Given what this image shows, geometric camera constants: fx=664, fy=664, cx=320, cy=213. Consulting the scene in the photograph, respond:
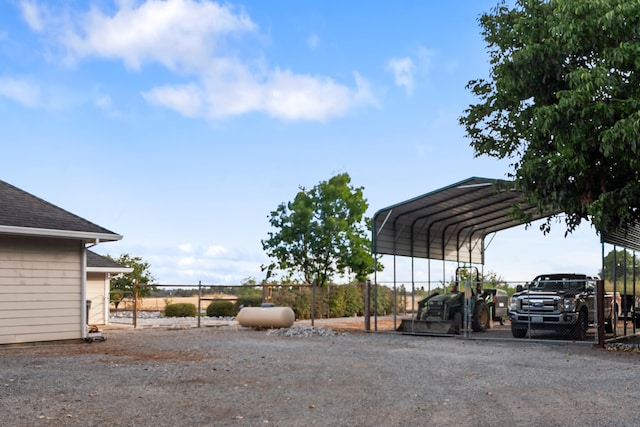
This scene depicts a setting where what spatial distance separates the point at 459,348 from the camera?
1628cm

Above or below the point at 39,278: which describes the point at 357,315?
below

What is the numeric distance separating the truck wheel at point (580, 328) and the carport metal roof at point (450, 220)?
3210 mm

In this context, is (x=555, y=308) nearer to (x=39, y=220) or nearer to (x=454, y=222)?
(x=454, y=222)

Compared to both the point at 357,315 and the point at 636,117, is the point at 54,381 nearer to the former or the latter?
the point at 636,117

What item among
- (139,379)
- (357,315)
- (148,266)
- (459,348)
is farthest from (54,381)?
(148,266)

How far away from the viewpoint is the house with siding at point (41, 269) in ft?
53.0

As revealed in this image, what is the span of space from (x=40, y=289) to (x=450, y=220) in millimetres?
15381

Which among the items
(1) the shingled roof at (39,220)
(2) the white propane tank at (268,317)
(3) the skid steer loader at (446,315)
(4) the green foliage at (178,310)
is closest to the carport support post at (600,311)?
(3) the skid steer loader at (446,315)

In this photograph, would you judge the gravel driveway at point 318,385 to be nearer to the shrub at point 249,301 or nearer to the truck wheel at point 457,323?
the truck wheel at point 457,323

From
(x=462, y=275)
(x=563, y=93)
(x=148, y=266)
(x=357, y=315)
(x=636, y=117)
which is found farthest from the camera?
(x=148, y=266)

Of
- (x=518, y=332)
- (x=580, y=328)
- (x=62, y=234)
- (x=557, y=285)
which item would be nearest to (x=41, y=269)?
(x=62, y=234)

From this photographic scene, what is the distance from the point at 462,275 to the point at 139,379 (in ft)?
68.3

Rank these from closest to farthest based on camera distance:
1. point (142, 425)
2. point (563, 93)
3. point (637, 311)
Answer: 1. point (142, 425)
2. point (563, 93)
3. point (637, 311)

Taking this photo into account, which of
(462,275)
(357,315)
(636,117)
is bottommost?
(357,315)
